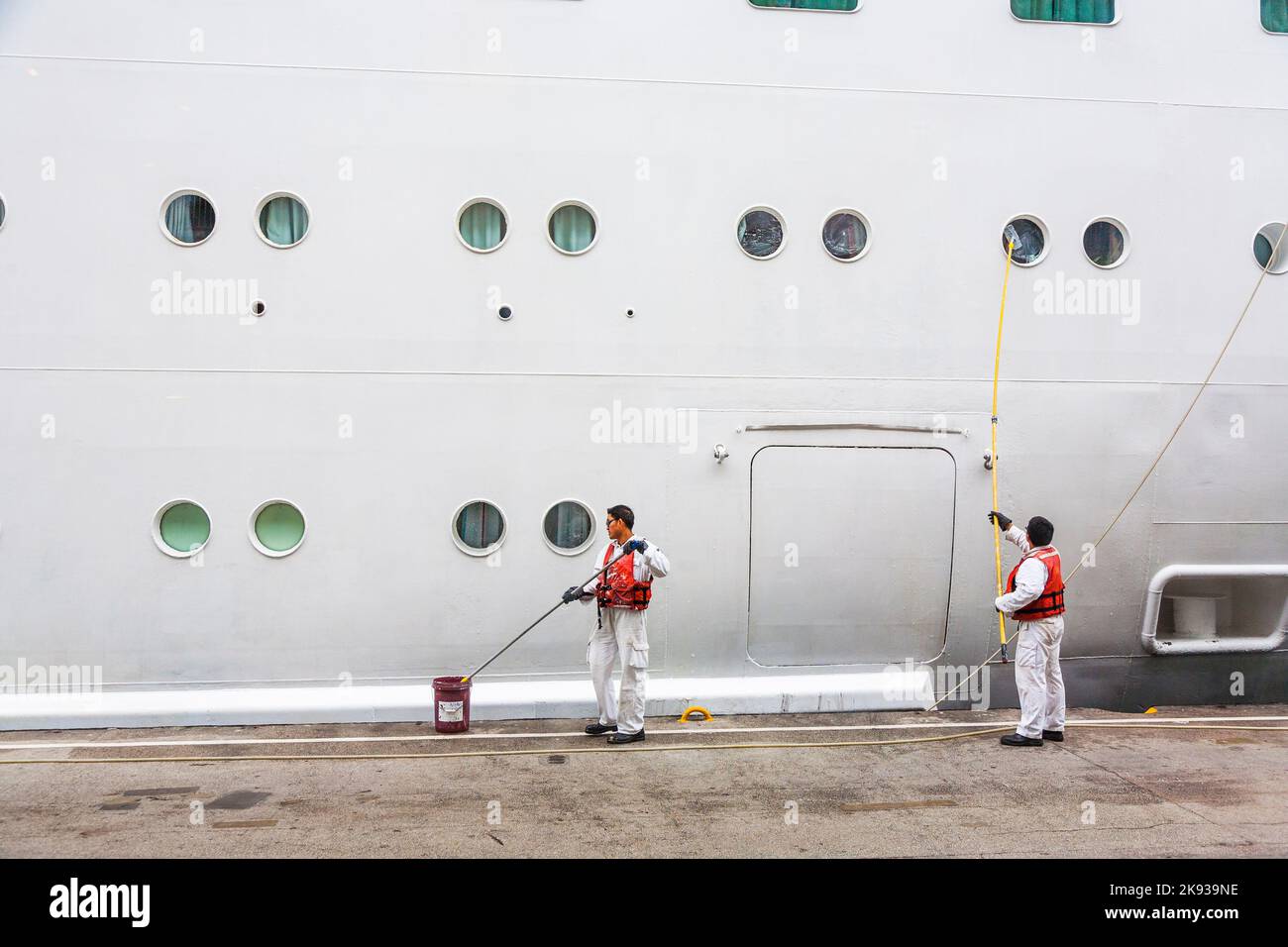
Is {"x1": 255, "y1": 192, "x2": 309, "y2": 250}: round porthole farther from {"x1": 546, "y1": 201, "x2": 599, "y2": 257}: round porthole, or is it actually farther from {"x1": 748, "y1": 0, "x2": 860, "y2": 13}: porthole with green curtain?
{"x1": 748, "y1": 0, "x2": 860, "y2": 13}: porthole with green curtain

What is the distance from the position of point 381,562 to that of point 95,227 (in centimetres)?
280

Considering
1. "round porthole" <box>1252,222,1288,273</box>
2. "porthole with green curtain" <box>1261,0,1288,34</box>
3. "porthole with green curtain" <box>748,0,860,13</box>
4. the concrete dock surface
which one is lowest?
the concrete dock surface

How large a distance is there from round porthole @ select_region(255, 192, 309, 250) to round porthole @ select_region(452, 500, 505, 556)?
207 cm

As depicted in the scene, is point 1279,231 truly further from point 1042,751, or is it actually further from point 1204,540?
point 1042,751

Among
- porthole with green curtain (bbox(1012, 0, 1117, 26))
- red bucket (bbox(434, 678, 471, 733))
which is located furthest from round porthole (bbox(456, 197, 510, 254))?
porthole with green curtain (bbox(1012, 0, 1117, 26))

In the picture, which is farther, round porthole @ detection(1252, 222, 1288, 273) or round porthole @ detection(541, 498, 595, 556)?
round porthole @ detection(1252, 222, 1288, 273)

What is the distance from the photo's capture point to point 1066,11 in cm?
722

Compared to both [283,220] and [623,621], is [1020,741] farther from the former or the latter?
[283,220]

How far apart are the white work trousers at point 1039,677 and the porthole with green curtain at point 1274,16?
181 inches

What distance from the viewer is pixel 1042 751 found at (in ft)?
21.1

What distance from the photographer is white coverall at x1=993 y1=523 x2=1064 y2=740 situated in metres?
6.48

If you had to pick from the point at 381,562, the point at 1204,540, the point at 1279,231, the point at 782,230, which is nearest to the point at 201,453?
the point at 381,562

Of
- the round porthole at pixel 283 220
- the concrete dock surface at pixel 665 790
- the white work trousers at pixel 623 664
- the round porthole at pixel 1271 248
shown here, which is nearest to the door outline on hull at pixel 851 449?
the concrete dock surface at pixel 665 790

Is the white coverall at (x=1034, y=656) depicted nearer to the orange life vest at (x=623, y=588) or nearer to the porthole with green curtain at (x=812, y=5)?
the orange life vest at (x=623, y=588)
